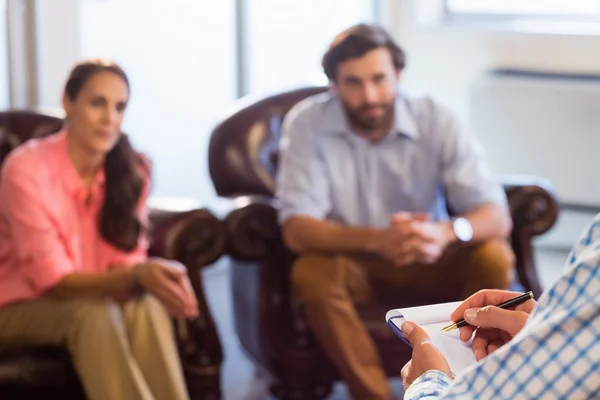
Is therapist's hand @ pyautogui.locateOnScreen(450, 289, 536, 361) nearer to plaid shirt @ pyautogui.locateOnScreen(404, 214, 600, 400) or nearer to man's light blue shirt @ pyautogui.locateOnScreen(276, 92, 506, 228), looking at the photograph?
plaid shirt @ pyautogui.locateOnScreen(404, 214, 600, 400)

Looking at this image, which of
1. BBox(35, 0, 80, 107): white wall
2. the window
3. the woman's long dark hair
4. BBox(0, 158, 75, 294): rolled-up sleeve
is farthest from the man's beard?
the window

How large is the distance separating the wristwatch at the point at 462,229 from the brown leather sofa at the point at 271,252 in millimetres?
213

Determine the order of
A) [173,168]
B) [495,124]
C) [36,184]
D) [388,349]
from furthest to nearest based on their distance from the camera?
[495,124], [173,168], [388,349], [36,184]

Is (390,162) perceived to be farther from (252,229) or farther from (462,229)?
(252,229)

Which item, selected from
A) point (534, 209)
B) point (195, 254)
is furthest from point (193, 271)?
point (534, 209)

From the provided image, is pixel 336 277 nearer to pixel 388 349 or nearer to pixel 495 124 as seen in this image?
pixel 388 349

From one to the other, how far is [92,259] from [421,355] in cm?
150

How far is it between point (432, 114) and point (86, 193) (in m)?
1.01

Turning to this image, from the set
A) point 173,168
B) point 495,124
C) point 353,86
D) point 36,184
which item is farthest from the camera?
point 495,124

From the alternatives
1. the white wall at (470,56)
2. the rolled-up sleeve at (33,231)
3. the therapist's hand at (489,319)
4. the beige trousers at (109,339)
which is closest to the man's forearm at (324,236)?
the beige trousers at (109,339)

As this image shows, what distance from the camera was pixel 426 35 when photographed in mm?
5160

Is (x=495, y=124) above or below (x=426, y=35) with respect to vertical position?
below

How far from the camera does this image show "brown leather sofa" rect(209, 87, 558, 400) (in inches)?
116

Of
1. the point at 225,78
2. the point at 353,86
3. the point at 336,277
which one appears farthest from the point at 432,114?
the point at 225,78
